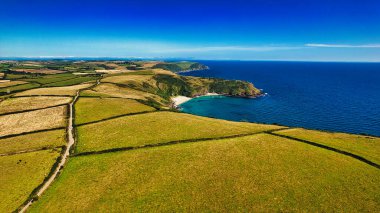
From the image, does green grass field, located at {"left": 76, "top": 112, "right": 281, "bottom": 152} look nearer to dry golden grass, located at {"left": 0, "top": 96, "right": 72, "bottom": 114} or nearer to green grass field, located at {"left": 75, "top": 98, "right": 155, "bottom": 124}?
green grass field, located at {"left": 75, "top": 98, "right": 155, "bottom": 124}

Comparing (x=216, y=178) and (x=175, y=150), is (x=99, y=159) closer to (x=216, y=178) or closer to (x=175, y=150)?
(x=175, y=150)

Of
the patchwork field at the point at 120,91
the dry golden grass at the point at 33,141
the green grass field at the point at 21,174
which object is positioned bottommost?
the green grass field at the point at 21,174

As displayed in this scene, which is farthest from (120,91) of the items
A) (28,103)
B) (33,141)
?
(33,141)

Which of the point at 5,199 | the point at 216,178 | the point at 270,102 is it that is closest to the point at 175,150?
the point at 216,178

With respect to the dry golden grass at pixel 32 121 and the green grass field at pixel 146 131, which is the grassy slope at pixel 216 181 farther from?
the dry golden grass at pixel 32 121

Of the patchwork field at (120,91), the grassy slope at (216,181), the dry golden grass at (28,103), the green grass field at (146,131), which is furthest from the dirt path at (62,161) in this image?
the patchwork field at (120,91)
